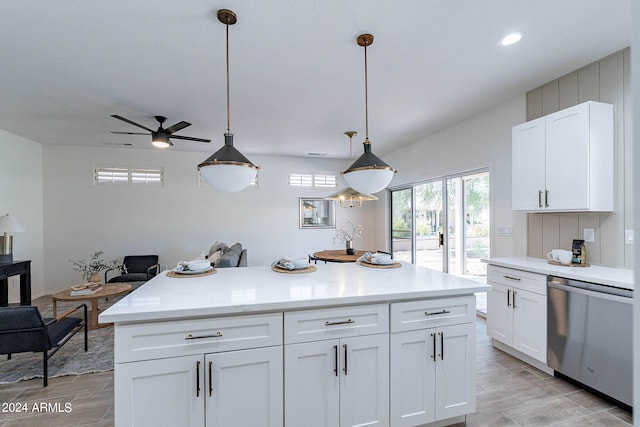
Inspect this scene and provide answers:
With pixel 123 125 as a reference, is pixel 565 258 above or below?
below

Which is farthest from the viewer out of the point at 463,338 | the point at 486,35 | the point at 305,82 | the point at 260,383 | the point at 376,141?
the point at 376,141

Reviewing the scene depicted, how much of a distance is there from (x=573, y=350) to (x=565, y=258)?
0.79 m

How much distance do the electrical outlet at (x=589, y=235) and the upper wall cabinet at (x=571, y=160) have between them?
0.97 feet

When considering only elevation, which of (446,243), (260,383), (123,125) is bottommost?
(260,383)

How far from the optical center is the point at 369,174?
6.63 feet

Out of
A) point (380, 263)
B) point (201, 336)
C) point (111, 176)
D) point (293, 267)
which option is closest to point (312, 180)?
point (111, 176)

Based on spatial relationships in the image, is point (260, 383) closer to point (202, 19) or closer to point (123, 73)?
point (202, 19)

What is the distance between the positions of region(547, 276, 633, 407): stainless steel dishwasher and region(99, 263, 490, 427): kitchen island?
1068 millimetres

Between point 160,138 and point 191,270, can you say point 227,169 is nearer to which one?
point 191,270

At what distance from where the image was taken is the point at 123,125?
13.8 ft

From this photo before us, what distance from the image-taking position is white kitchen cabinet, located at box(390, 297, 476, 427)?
171cm

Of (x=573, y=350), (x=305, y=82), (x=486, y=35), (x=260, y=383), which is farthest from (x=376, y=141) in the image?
(x=260, y=383)

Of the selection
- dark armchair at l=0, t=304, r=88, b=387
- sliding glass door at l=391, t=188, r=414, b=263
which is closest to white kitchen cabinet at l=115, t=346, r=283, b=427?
dark armchair at l=0, t=304, r=88, b=387

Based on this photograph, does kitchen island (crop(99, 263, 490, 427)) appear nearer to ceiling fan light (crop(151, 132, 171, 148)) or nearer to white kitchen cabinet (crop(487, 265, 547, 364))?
white kitchen cabinet (crop(487, 265, 547, 364))
